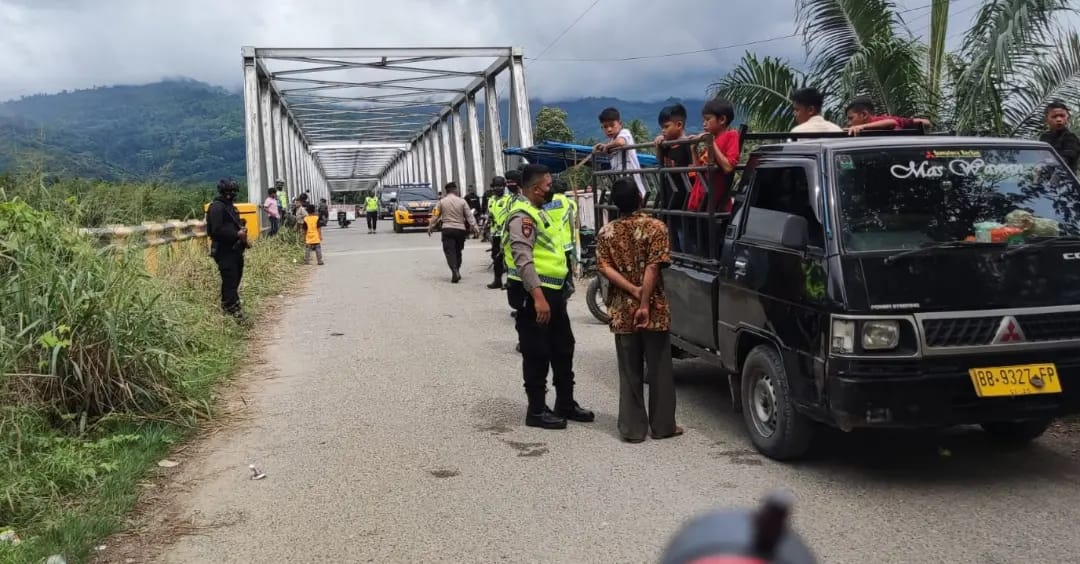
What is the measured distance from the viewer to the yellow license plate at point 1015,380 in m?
4.62

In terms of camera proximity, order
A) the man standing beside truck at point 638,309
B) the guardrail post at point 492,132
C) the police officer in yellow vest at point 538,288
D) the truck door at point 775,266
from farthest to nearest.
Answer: the guardrail post at point 492,132 < the police officer in yellow vest at point 538,288 < the man standing beside truck at point 638,309 < the truck door at point 775,266

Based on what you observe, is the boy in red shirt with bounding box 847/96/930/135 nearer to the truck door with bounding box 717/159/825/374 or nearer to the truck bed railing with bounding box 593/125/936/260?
the truck bed railing with bounding box 593/125/936/260

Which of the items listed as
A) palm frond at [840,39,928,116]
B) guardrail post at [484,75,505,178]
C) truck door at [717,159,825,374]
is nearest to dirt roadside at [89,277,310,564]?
truck door at [717,159,825,374]

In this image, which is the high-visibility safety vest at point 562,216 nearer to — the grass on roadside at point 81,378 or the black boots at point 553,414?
the black boots at point 553,414

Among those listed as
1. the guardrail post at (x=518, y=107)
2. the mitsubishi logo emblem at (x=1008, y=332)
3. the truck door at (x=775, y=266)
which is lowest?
the mitsubishi logo emblem at (x=1008, y=332)

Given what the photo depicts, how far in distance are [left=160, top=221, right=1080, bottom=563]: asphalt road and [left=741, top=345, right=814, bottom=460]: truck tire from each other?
0.12 meters

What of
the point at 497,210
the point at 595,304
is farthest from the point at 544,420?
the point at 497,210

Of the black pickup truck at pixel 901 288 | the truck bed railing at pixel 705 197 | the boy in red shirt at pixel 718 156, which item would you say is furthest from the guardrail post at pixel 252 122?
the black pickup truck at pixel 901 288

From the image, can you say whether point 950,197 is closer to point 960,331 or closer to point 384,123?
point 960,331

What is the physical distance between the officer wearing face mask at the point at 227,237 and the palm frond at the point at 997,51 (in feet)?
25.0

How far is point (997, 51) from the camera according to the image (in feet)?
26.5

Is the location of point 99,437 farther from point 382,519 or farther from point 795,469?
point 795,469

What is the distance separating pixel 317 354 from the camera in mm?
9438

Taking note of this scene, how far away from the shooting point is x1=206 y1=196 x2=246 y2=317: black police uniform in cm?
1041
